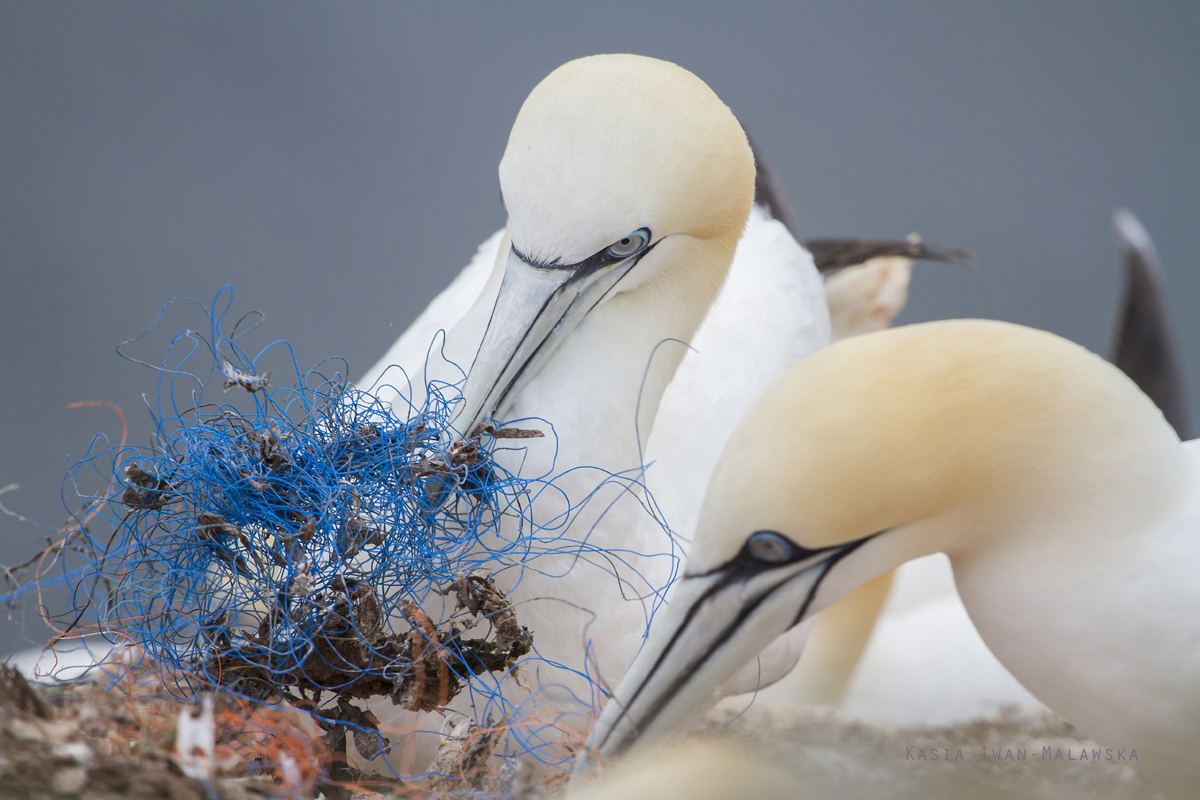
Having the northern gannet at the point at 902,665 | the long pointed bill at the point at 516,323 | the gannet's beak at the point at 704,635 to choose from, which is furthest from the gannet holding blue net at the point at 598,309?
the northern gannet at the point at 902,665

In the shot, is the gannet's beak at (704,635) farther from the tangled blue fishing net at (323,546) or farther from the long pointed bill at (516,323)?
the long pointed bill at (516,323)

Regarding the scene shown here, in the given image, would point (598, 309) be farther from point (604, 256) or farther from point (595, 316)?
point (604, 256)

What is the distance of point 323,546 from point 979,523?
0.78 m

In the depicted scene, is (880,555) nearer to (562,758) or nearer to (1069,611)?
(1069,611)

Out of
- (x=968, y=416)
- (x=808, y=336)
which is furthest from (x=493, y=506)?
(x=808, y=336)

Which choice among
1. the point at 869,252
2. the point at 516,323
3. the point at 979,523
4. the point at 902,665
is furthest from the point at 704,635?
the point at 869,252

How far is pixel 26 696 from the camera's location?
967mm

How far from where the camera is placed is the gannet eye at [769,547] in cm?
95

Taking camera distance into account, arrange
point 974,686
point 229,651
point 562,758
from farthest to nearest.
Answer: point 974,686 → point 562,758 → point 229,651

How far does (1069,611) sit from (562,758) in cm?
71

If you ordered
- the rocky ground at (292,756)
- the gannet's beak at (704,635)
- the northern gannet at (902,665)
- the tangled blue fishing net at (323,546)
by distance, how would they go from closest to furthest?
1. the rocky ground at (292,756)
2. the gannet's beak at (704,635)
3. the tangled blue fishing net at (323,546)
4. the northern gannet at (902,665)

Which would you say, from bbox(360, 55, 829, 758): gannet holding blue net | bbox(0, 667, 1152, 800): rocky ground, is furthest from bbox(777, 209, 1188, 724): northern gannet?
bbox(360, 55, 829, 758): gannet holding blue net

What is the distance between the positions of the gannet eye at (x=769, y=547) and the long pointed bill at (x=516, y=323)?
42 centimetres

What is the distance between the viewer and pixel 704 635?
3.42 feet
